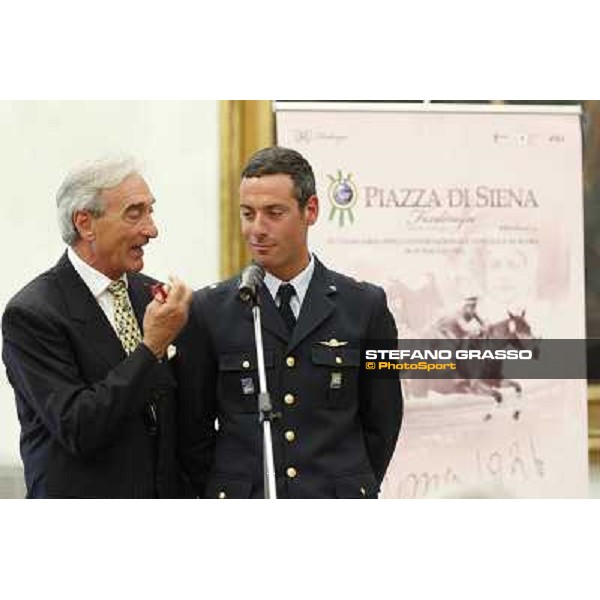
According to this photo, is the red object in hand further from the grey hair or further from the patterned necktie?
the grey hair

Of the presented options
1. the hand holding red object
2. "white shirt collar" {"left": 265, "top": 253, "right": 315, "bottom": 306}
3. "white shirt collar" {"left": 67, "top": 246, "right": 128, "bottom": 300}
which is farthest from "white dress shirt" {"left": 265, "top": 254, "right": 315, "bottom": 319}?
"white shirt collar" {"left": 67, "top": 246, "right": 128, "bottom": 300}

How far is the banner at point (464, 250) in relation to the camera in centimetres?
341

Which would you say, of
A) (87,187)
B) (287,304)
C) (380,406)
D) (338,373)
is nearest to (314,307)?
(287,304)

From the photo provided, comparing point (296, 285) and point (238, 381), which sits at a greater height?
point (296, 285)

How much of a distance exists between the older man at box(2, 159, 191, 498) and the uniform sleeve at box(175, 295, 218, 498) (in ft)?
0.13

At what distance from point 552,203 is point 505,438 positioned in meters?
0.61

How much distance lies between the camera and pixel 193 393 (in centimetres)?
315

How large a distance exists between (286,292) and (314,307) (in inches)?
3.1

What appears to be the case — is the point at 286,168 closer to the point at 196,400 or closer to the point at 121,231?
the point at 121,231

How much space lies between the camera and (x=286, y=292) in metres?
3.24

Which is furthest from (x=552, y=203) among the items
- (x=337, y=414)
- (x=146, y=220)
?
(x=146, y=220)

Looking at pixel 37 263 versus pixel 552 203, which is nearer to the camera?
pixel 37 263

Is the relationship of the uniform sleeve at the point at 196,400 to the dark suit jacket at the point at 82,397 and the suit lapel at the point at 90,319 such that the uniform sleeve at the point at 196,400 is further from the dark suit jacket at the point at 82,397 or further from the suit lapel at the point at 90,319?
the suit lapel at the point at 90,319

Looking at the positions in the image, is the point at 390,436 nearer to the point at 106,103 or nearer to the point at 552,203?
the point at 552,203
